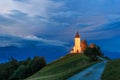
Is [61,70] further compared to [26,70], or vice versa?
[26,70]

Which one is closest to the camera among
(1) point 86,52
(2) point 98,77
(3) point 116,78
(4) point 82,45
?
(3) point 116,78

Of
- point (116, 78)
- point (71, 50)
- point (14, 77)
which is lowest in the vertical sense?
point (116, 78)

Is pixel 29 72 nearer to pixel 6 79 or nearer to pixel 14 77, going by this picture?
pixel 14 77

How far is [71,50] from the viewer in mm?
195875

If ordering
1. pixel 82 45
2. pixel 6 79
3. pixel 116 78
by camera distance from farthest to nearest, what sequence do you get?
pixel 82 45 < pixel 6 79 < pixel 116 78

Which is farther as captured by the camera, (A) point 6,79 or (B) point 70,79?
(A) point 6,79

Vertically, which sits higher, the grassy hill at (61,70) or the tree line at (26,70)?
the tree line at (26,70)

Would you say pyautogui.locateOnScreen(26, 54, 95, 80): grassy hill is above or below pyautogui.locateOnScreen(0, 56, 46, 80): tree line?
below

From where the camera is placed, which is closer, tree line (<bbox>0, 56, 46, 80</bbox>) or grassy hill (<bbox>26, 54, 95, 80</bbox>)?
grassy hill (<bbox>26, 54, 95, 80</bbox>)

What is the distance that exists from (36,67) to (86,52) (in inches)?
815

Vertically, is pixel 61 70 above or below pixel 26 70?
below

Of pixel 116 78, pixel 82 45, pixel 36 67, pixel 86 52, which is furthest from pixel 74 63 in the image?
pixel 116 78

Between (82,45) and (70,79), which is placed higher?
(82,45)

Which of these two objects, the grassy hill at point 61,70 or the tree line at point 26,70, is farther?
the tree line at point 26,70
